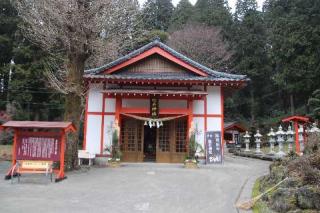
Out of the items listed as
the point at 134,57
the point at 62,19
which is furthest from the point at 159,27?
Answer: the point at 62,19

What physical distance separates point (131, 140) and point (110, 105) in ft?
6.86

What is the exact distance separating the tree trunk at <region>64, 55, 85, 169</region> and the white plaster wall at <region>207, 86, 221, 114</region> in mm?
6738

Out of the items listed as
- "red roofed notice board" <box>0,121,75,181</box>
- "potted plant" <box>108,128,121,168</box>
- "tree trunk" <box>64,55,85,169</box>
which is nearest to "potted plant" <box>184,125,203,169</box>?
"potted plant" <box>108,128,121,168</box>

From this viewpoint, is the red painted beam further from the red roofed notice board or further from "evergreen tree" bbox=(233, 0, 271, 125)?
"evergreen tree" bbox=(233, 0, 271, 125)

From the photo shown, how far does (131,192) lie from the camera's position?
9.66 metres

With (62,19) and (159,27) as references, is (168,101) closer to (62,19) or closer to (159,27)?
(62,19)

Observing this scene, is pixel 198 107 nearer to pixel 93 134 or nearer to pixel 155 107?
pixel 155 107

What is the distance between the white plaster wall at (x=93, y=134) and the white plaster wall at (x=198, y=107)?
486 cm

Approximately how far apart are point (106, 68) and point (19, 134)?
22.0 ft

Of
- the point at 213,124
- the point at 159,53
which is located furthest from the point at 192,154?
the point at 159,53

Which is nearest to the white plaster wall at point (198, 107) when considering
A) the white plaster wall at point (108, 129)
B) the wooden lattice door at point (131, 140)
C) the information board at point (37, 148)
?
the wooden lattice door at point (131, 140)

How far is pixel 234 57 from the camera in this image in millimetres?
39938

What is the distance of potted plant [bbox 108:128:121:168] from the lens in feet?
52.0

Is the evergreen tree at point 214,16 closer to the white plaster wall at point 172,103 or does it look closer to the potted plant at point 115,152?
the white plaster wall at point 172,103
